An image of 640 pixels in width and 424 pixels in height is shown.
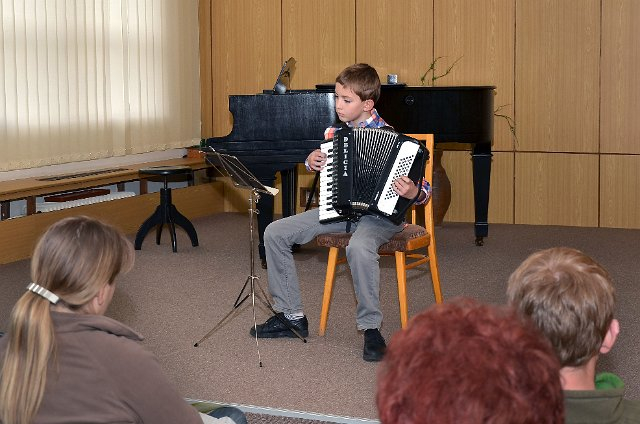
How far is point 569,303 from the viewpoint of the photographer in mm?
1545

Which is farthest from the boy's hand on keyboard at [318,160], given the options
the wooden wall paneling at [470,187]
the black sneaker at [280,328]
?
the wooden wall paneling at [470,187]

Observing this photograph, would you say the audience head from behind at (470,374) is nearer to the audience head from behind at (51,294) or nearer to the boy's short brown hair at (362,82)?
the audience head from behind at (51,294)

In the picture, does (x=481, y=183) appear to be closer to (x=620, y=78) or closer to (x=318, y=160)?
(x=620, y=78)

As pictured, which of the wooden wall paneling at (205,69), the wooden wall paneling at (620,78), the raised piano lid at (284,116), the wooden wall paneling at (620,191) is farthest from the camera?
the wooden wall paneling at (205,69)

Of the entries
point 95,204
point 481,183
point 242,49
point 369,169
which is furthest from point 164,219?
point 369,169

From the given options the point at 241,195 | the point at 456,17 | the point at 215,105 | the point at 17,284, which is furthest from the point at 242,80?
the point at 17,284

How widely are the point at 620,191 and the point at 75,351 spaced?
5.98 meters

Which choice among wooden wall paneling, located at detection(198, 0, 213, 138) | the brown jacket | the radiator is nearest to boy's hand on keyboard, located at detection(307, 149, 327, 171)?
the brown jacket

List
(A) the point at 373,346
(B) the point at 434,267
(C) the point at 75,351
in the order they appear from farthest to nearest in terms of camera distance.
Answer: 1. (B) the point at 434,267
2. (A) the point at 373,346
3. (C) the point at 75,351

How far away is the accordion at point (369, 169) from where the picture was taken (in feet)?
12.5

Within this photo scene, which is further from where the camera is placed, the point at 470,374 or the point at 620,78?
the point at 620,78

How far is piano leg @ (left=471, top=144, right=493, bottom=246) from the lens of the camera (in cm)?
609

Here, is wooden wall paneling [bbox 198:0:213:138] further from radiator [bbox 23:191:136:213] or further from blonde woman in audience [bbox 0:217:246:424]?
blonde woman in audience [bbox 0:217:246:424]

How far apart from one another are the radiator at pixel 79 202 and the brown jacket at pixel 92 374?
181 inches
